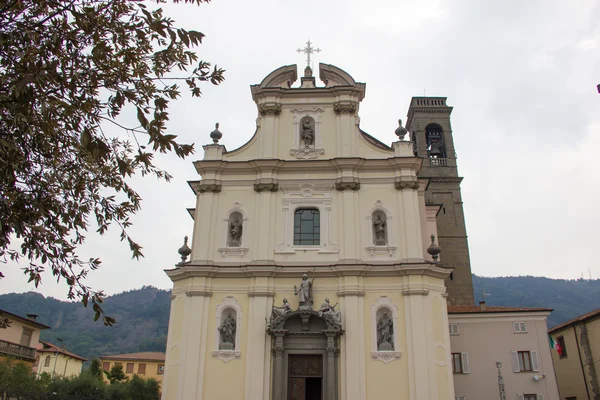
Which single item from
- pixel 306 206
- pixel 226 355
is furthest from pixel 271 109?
pixel 226 355

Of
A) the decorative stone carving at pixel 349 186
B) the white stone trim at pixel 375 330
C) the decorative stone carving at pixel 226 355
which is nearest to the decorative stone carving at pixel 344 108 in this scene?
the decorative stone carving at pixel 349 186

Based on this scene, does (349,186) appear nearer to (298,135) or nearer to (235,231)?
(298,135)

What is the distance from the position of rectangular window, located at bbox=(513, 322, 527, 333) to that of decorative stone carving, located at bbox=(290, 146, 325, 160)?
11079mm

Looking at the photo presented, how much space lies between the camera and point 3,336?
30.3 m

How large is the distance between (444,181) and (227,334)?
64.3 ft

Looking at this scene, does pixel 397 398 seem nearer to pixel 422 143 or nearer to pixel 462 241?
pixel 462 241

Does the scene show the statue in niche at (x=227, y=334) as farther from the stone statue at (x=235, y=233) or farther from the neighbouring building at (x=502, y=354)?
the neighbouring building at (x=502, y=354)

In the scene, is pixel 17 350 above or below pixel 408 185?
below

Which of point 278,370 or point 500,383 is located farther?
point 500,383

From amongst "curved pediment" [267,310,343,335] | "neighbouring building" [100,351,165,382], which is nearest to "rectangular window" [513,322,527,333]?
"curved pediment" [267,310,343,335]

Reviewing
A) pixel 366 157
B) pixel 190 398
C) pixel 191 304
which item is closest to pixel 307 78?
pixel 366 157

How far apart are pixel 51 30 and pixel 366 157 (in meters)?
15.8

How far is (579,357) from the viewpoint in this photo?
25188 mm

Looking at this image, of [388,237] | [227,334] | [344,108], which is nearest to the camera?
[227,334]
